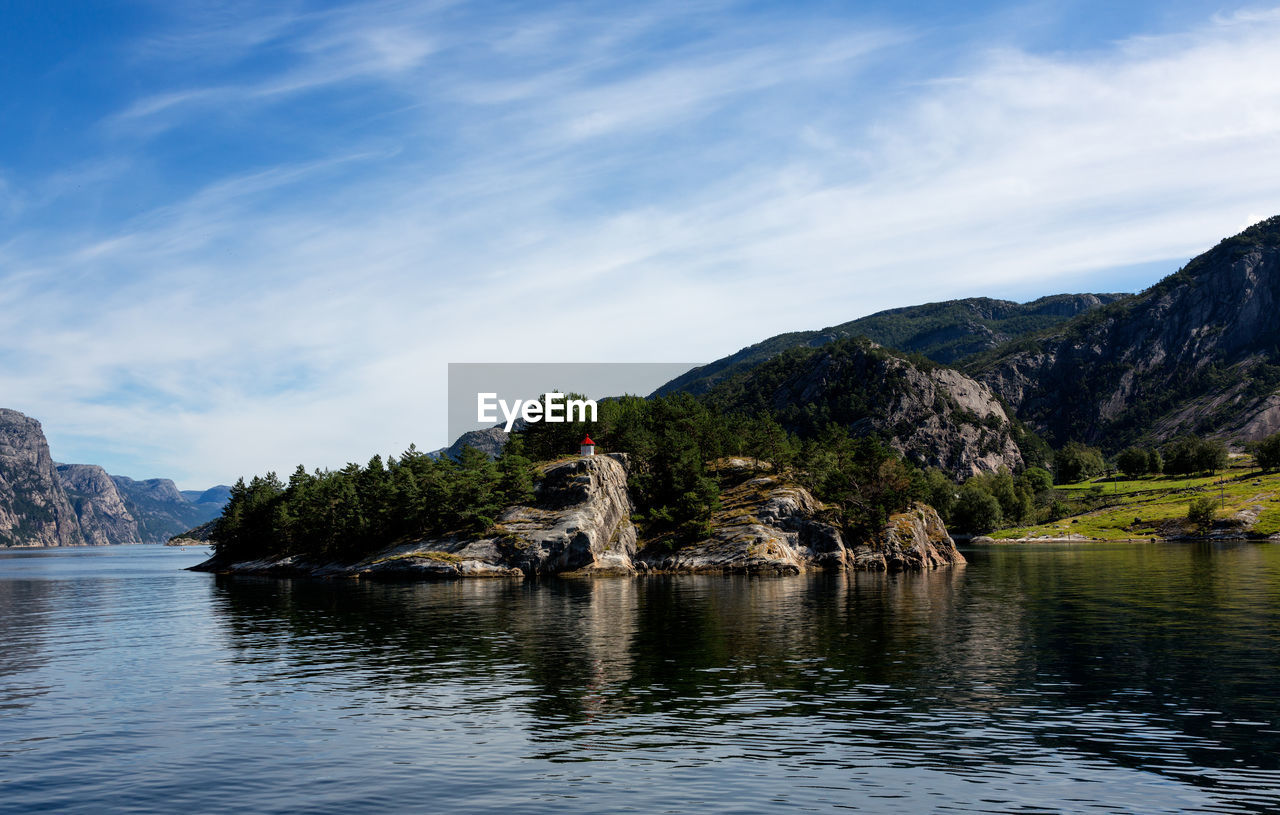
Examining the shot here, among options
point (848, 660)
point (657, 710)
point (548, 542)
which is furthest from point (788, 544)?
point (657, 710)

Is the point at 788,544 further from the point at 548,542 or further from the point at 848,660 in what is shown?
the point at 848,660

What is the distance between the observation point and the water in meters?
25.8

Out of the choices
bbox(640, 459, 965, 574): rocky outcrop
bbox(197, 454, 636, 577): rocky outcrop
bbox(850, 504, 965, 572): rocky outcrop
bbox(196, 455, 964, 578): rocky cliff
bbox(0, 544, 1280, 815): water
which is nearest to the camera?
bbox(0, 544, 1280, 815): water

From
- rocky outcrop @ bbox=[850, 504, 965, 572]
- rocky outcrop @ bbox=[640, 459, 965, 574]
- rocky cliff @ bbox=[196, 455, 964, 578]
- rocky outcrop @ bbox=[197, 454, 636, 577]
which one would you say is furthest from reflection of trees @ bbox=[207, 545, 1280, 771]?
rocky outcrop @ bbox=[850, 504, 965, 572]

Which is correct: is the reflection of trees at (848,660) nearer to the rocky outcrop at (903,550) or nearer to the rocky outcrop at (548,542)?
the rocky outcrop at (548,542)

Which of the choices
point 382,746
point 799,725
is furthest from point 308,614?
point 799,725

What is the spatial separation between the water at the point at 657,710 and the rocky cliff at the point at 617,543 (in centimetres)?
5495

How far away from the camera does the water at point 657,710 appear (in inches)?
1017

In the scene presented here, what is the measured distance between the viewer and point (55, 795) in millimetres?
26438

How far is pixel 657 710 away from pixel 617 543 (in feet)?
353

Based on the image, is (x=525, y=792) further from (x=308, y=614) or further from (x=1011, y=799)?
(x=308, y=614)

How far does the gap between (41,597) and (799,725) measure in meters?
119

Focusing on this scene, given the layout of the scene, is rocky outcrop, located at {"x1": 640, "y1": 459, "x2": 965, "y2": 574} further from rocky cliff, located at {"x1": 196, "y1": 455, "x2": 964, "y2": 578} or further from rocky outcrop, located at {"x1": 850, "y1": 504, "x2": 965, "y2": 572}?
rocky cliff, located at {"x1": 196, "y1": 455, "x2": 964, "y2": 578}

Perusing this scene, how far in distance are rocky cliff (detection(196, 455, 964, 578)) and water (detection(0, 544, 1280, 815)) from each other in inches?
2163
